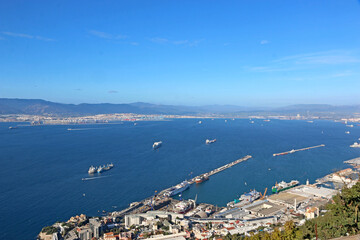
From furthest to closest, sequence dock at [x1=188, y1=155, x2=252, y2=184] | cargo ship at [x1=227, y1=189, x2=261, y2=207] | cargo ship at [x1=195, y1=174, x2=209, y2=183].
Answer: dock at [x1=188, y1=155, x2=252, y2=184]
cargo ship at [x1=195, y1=174, x2=209, y2=183]
cargo ship at [x1=227, y1=189, x2=261, y2=207]

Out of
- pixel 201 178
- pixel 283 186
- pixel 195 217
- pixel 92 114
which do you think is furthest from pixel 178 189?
pixel 92 114

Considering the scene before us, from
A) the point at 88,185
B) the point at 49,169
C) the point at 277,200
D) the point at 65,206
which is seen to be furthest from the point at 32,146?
the point at 277,200

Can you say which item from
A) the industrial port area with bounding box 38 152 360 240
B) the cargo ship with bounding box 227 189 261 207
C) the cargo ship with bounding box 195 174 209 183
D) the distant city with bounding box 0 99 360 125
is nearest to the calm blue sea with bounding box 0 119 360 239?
the cargo ship with bounding box 195 174 209 183

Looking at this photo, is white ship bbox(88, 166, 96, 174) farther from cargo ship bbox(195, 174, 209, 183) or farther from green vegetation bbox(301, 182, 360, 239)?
green vegetation bbox(301, 182, 360, 239)

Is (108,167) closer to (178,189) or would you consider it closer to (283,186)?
(178,189)

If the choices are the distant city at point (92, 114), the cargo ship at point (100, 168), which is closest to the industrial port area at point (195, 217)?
the cargo ship at point (100, 168)

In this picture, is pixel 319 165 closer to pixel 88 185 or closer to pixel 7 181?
pixel 88 185
